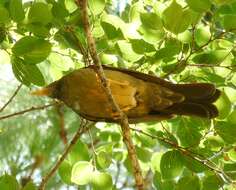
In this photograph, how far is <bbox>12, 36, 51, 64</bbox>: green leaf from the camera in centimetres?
231

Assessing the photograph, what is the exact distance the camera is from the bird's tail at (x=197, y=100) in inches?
103

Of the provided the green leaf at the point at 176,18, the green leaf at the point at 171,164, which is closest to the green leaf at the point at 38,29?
the green leaf at the point at 176,18

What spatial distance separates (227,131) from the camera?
8.40ft

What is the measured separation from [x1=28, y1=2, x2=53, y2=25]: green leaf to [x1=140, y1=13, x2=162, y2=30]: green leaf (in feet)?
1.37

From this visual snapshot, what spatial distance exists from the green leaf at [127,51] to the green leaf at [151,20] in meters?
0.22

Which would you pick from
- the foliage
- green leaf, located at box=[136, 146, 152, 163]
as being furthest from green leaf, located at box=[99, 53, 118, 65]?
green leaf, located at box=[136, 146, 152, 163]

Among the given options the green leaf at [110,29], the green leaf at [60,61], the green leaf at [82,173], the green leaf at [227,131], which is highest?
the green leaf at [110,29]

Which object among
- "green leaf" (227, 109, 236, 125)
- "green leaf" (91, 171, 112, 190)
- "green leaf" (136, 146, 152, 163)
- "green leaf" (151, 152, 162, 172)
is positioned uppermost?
"green leaf" (227, 109, 236, 125)

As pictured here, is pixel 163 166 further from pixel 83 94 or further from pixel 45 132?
pixel 45 132

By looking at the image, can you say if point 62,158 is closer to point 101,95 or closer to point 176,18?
point 101,95

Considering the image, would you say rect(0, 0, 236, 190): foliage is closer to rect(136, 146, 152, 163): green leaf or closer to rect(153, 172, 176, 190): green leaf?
rect(153, 172, 176, 190): green leaf

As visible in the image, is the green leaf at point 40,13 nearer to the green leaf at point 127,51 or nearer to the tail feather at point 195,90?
the green leaf at point 127,51

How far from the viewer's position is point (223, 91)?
2693 mm

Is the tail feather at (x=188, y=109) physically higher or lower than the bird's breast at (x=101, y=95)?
lower
